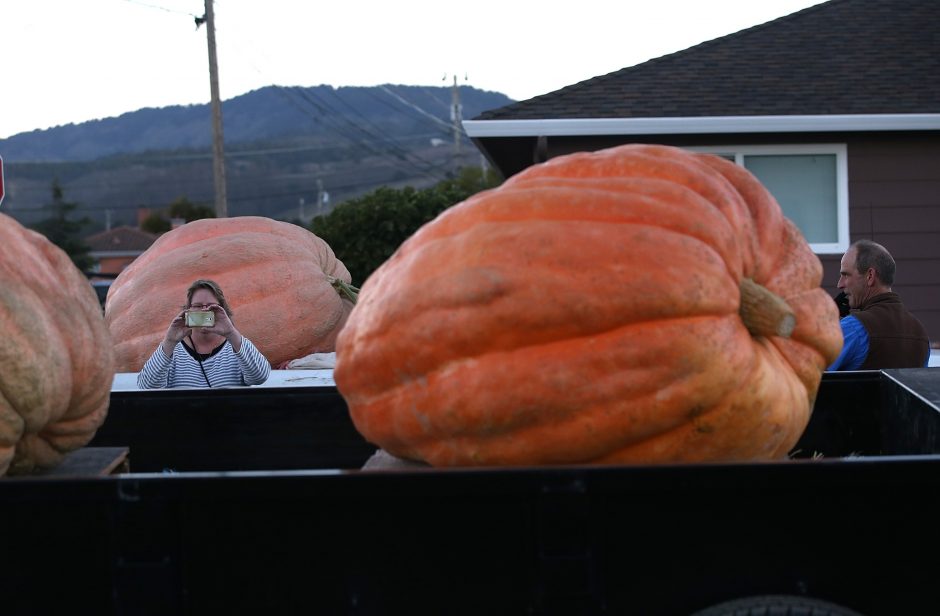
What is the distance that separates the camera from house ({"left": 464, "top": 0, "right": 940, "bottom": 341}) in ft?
32.6

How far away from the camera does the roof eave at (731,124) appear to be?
9797mm

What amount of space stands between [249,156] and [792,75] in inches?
4996

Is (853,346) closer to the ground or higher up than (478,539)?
closer to the ground

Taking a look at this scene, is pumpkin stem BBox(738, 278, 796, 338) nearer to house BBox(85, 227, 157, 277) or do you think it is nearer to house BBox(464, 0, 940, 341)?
house BBox(464, 0, 940, 341)

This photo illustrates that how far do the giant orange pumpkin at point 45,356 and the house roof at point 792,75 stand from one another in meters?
7.68

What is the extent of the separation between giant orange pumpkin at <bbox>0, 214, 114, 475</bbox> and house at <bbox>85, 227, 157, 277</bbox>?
193 ft

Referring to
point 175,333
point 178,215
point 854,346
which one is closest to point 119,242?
point 178,215

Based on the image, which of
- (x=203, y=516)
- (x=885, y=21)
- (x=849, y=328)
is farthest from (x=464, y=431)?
(x=885, y=21)

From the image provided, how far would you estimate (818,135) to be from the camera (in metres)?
10.2

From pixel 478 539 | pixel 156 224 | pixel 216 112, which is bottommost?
pixel 156 224

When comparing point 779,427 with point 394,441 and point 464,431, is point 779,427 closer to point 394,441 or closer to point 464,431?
point 464,431

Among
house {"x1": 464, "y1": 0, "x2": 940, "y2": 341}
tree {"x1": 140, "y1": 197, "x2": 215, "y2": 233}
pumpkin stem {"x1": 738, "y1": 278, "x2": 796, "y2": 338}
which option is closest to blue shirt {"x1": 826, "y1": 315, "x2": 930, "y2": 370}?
pumpkin stem {"x1": 738, "y1": 278, "x2": 796, "y2": 338}

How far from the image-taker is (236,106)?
625 ft

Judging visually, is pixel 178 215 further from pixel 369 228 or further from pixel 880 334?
pixel 880 334
